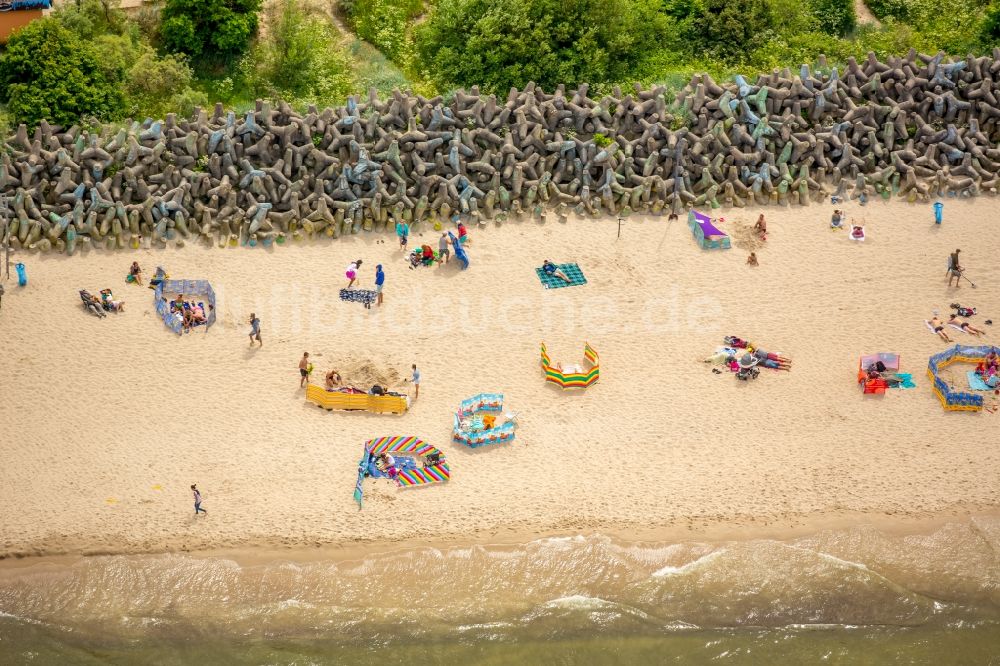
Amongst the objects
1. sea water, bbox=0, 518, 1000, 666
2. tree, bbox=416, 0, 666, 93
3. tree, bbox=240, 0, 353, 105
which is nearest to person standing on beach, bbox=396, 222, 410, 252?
tree, bbox=240, 0, 353, 105

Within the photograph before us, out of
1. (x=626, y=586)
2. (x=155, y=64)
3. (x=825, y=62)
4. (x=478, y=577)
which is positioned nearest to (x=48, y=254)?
(x=155, y=64)

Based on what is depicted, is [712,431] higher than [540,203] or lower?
lower

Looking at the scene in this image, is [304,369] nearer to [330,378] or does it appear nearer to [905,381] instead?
[330,378]

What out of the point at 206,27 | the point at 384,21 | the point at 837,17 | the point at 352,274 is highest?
the point at 837,17

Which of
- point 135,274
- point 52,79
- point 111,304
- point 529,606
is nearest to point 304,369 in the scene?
point 111,304

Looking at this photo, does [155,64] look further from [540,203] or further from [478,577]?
[478,577]

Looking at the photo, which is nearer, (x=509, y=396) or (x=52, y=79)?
(x=509, y=396)

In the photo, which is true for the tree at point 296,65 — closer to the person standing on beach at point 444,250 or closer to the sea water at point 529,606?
the person standing on beach at point 444,250
